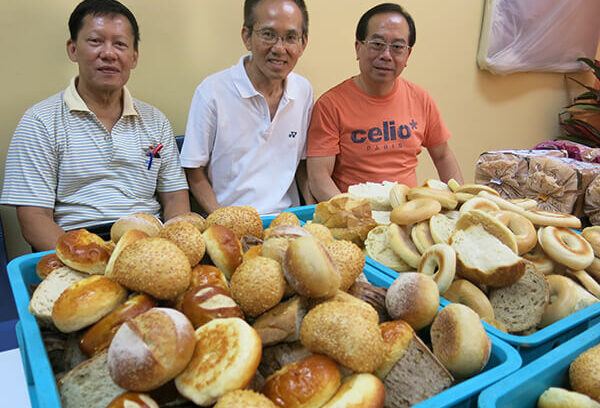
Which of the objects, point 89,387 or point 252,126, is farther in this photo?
point 252,126

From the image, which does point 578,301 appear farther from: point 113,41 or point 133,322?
point 113,41

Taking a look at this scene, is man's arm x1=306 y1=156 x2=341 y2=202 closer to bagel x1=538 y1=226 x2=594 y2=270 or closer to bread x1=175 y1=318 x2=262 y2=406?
bagel x1=538 y1=226 x2=594 y2=270

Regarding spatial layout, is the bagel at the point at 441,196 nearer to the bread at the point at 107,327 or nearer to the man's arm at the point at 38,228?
the bread at the point at 107,327

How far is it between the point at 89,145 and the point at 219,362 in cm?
168

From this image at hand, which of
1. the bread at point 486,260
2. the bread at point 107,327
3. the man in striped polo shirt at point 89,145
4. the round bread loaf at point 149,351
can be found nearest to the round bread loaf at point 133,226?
the bread at point 107,327

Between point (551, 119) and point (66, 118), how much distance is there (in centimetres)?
503

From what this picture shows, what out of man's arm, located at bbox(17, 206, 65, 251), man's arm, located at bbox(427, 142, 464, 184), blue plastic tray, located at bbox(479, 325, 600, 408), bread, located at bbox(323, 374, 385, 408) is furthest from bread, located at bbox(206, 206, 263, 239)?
man's arm, located at bbox(427, 142, 464, 184)

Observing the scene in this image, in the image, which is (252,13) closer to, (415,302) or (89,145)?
(89,145)

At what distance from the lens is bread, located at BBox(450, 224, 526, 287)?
1.13 meters

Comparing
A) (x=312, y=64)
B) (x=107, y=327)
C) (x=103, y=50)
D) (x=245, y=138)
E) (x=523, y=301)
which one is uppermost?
(x=103, y=50)

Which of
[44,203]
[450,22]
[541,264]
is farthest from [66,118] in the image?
[450,22]

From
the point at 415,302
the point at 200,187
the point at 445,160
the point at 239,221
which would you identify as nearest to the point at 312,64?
the point at 445,160

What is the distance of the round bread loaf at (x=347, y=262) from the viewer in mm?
943

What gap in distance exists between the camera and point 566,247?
1294 millimetres
